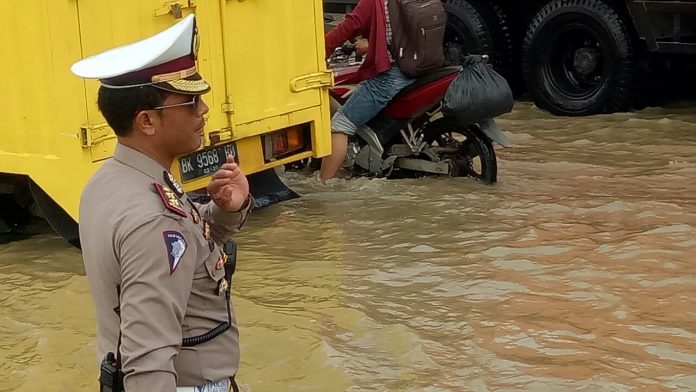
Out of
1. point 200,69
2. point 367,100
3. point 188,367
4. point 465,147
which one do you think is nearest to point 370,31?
point 367,100

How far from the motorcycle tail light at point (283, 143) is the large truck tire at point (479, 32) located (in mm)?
3582

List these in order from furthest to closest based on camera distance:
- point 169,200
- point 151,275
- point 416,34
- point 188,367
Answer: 1. point 416,34
2. point 188,367
3. point 169,200
4. point 151,275

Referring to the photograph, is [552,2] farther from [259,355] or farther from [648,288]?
[259,355]

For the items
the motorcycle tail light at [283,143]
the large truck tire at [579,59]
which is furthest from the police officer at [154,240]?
the large truck tire at [579,59]

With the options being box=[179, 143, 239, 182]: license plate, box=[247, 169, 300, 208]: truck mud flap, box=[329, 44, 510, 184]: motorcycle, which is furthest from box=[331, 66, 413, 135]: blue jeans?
box=[179, 143, 239, 182]: license plate

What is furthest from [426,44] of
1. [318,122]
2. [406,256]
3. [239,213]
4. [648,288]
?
[239,213]

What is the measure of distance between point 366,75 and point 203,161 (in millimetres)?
1631

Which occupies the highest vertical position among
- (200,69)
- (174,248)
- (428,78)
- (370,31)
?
(370,31)

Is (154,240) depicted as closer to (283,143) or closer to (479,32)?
(283,143)

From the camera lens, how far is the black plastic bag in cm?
706

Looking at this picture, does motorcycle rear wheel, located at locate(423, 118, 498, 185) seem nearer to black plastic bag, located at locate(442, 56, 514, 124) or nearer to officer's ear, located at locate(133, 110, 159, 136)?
black plastic bag, located at locate(442, 56, 514, 124)

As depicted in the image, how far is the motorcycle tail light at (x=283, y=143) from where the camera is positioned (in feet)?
22.1

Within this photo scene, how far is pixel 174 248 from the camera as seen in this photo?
2.41 meters

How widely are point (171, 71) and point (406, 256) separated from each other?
3731 millimetres
